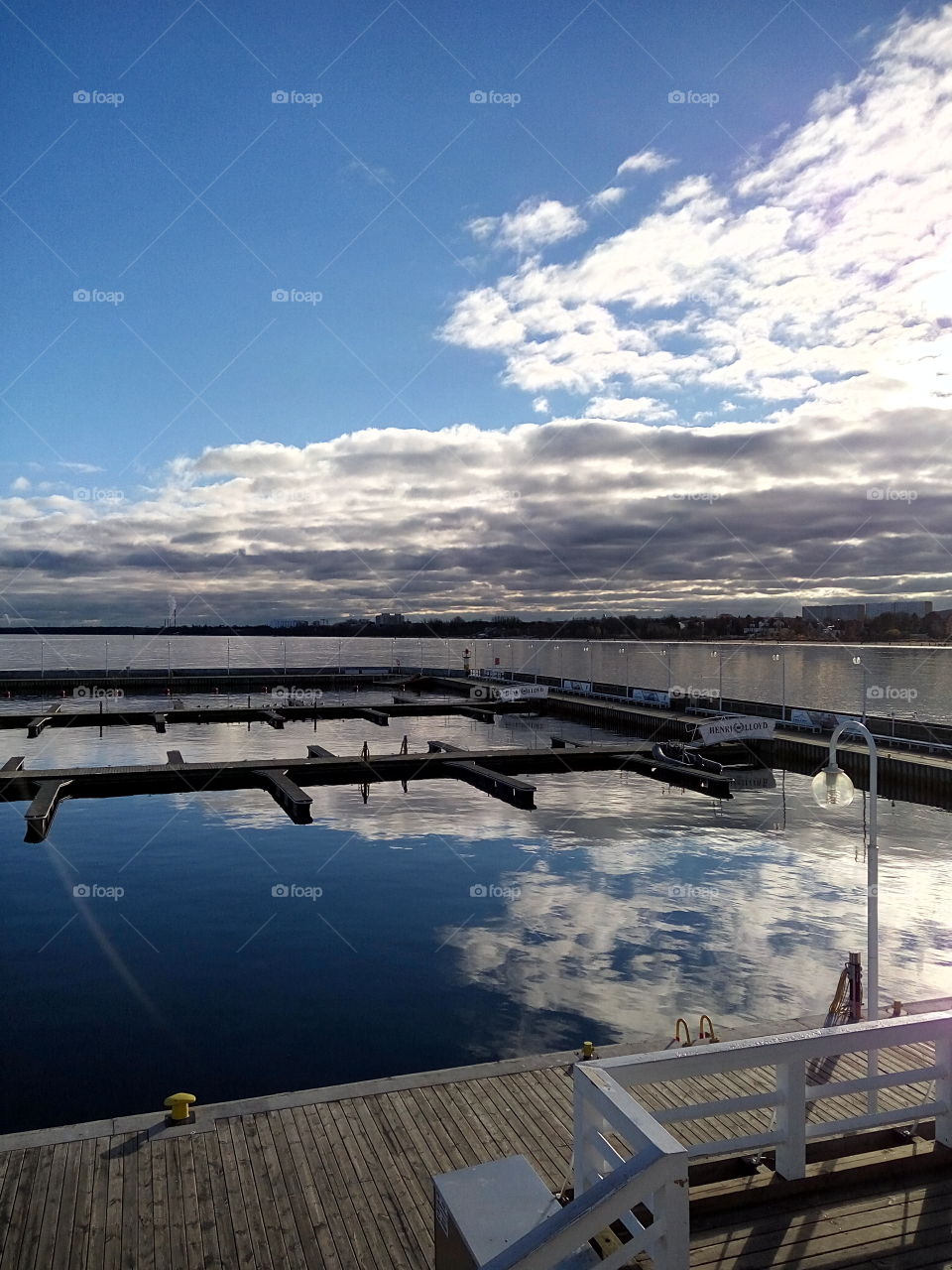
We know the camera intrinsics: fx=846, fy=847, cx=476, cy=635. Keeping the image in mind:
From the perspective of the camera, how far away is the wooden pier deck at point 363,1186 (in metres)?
5.43

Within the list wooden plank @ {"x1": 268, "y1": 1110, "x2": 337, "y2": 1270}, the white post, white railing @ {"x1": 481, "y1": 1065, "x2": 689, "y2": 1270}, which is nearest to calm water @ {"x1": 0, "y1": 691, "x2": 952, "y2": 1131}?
wooden plank @ {"x1": 268, "y1": 1110, "x2": 337, "y2": 1270}

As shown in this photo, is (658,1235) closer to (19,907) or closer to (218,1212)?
(218,1212)

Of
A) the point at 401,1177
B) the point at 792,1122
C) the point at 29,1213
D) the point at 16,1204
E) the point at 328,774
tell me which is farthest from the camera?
the point at 328,774

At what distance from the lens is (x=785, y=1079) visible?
5.75 metres

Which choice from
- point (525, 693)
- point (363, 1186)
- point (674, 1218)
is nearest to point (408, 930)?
point (363, 1186)

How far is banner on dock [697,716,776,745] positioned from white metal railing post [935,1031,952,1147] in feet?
122

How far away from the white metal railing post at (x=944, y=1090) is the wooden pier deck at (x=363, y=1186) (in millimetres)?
113

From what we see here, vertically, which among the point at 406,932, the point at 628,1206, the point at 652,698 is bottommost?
the point at 406,932

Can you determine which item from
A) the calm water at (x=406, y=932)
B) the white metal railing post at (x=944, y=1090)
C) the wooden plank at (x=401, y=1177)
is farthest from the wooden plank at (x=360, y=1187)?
the calm water at (x=406, y=932)

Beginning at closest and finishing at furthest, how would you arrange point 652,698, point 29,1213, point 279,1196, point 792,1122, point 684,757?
point 792,1122
point 29,1213
point 279,1196
point 684,757
point 652,698

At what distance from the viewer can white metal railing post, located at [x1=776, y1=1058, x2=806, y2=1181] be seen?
574 centimetres

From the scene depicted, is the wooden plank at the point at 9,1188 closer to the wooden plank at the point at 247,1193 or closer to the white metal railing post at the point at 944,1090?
the wooden plank at the point at 247,1193

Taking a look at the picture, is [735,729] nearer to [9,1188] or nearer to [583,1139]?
[9,1188]

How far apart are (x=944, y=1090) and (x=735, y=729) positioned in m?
38.0
